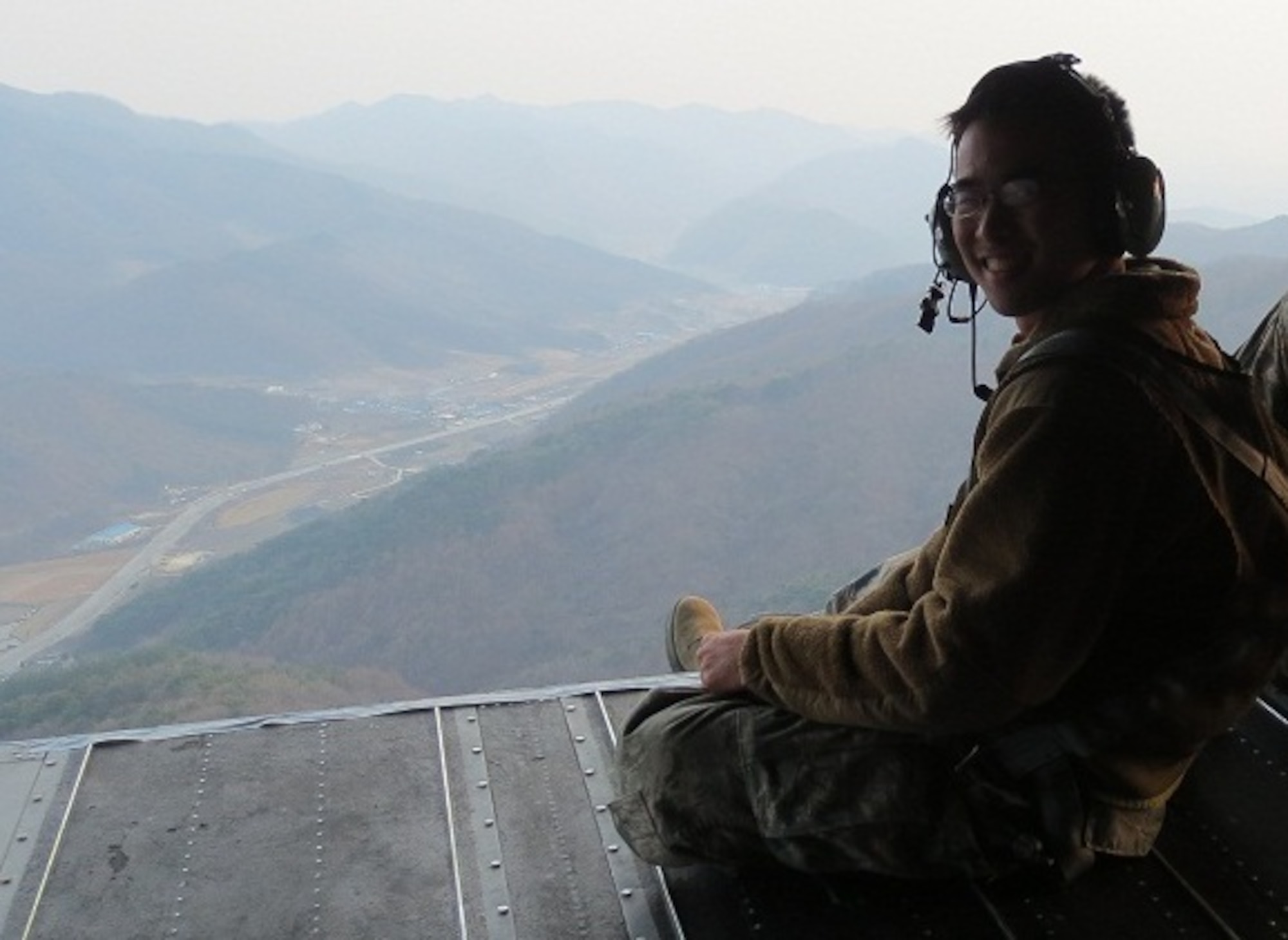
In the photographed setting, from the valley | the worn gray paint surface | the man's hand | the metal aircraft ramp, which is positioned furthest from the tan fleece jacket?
the valley

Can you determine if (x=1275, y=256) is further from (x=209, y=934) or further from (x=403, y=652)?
(x=209, y=934)

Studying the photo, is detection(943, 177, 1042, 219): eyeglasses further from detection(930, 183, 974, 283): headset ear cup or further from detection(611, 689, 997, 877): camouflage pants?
detection(611, 689, 997, 877): camouflage pants

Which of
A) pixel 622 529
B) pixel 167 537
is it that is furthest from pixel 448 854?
pixel 167 537

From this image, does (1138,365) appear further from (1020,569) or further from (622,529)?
(622,529)

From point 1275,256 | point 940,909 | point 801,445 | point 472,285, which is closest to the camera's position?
point 940,909

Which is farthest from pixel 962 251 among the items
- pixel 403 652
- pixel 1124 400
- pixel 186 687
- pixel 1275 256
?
pixel 1275 256
